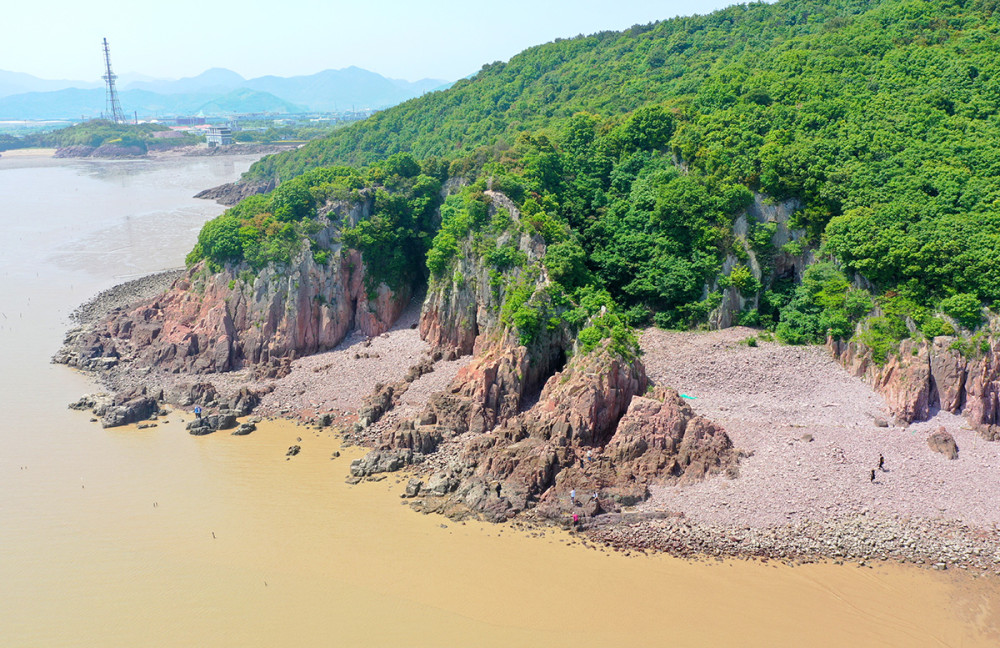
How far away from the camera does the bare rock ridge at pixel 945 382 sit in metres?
30.5

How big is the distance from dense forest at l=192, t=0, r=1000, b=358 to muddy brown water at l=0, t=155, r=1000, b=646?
1463cm

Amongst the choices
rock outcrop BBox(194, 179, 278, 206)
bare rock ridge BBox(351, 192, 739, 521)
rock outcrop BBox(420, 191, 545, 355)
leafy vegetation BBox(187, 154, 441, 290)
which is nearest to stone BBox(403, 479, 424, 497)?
bare rock ridge BBox(351, 192, 739, 521)

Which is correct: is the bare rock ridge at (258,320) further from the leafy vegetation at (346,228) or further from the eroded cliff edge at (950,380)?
the eroded cliff edge at (950,380)

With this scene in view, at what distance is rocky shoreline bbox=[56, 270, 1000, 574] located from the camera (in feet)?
80.9

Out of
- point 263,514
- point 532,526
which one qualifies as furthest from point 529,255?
point 263,514

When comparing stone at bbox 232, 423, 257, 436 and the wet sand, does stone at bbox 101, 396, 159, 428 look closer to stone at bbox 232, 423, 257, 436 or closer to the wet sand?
stone at bbox 232, 423, 257, 436

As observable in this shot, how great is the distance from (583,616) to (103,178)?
130057mm

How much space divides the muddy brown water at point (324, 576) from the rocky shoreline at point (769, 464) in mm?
1054

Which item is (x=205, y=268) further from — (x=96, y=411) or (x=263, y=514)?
(x=263, y=514)

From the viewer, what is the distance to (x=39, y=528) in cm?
2669

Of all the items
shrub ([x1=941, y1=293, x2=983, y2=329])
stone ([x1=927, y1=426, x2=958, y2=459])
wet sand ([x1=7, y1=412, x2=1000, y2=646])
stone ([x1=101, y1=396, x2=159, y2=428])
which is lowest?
wet sand ([x1=7, y1=412, x2=1000, y2=646])

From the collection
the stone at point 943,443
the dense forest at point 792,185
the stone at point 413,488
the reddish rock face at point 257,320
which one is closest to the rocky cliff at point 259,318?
the reddish rock face at point 257,320

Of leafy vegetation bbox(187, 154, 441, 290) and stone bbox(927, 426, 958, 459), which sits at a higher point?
leafy vegetation bbox(187, 154, 441, 290)

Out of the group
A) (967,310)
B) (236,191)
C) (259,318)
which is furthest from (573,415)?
(236,191)
